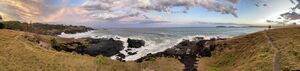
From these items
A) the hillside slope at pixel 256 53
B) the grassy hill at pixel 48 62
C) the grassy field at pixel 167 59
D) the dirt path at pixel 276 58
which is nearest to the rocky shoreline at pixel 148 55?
the hillside slope at pixel 256 53

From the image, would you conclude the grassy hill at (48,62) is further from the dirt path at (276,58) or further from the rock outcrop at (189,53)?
the dirt path at (276,58)

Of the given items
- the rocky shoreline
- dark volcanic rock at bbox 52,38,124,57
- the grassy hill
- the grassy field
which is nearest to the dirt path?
the grassy field

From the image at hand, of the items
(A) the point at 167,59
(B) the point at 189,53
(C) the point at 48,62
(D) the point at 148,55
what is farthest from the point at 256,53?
(C) the point at 48,62

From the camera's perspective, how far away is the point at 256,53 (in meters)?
69.5

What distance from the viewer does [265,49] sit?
6950cm

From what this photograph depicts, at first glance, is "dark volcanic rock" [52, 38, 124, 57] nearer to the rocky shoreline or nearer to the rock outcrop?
the rocky shoreline

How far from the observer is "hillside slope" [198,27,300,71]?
194 ft

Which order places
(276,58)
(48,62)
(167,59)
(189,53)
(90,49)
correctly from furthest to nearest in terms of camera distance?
(90,49) → (189,53) → (167,59) → (48,62) → (276,58)

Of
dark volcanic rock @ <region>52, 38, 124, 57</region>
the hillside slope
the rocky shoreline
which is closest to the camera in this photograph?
the hillside slope

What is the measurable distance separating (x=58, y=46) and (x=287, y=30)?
163 feet

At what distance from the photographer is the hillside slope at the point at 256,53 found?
59034 mm

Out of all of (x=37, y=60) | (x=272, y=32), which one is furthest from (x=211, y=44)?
(x=37, y=60)

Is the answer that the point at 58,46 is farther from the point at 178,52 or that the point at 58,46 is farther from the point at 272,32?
the point at 272,32

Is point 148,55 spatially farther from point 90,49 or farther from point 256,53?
point 256,53
